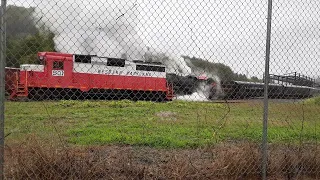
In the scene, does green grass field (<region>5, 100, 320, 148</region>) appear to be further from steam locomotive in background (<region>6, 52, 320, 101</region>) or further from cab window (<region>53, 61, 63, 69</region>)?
cab window (<region>53, 61, 63, 69</region>)

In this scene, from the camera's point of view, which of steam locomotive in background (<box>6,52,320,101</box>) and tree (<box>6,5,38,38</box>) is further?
steam locomotive in background (<box>6,52,320,101</box>)

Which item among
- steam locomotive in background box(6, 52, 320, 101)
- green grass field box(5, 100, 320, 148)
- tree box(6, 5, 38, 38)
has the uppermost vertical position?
tree box(6, 5, 38, 38)

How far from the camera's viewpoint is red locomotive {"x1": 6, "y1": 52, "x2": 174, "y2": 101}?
17.9 meters

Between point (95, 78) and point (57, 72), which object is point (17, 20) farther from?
point (57, 72)

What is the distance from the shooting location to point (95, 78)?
64.7 feet

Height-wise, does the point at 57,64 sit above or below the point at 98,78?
above

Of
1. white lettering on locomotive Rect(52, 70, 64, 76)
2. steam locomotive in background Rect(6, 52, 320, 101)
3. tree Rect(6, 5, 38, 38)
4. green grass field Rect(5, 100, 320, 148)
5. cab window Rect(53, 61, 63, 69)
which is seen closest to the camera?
tree Rect(6, 5, 38, 38)

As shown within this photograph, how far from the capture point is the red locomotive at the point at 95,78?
17.9m

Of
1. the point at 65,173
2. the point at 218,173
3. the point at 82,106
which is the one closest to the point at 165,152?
the point at 218,173

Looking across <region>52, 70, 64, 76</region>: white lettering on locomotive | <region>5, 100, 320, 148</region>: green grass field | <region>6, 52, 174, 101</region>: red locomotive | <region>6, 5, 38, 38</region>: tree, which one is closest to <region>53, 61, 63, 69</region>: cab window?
<region>6, 52, 174, 101</region>: red locomotive

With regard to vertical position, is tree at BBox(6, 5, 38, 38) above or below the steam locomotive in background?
above

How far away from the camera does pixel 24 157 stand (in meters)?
3.44

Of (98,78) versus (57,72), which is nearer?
(57,72)

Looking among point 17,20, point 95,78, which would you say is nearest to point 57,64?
point 95,78
